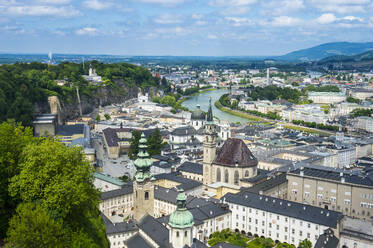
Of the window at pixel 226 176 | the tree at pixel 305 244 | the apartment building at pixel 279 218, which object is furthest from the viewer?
the window at pixel 226 176

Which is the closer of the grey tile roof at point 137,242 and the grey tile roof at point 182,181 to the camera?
the grey tile roof at point 137,242

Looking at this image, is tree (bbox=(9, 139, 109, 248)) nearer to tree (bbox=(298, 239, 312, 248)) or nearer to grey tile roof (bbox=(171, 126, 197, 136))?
tree (bbox=(298, 239, 312, 248))

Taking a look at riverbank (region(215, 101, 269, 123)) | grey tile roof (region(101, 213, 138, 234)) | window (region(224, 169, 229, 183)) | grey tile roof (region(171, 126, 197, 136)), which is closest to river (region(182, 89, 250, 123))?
riverbank (region(215, 101, 269, 123))

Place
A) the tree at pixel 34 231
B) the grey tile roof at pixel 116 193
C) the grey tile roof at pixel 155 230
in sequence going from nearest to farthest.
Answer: the tree at pixel 34 231
the grey tile roof at pixel 155 230
the grey tile roof at pixel 116 193

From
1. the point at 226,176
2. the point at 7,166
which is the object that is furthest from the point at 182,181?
the point at 7,166

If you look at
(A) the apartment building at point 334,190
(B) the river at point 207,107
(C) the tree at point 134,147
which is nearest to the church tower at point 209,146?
(A) the apartment building at point 334,190

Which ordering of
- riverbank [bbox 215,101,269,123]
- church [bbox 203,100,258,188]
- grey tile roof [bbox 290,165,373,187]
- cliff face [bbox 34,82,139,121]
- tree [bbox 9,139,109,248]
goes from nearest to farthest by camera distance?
tree [bbox 9,139,109,248]
grey tile roof [bbox 290,165,373,187]
church [bbox 203,100,258,188]
cliff face [bbox 34,82,139,121]
riverbank [bbox 215,101,269,123]

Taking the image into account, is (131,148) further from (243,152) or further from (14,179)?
(14,179)

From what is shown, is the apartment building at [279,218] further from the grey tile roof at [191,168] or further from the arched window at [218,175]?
the grey tile roof at [191,168]
